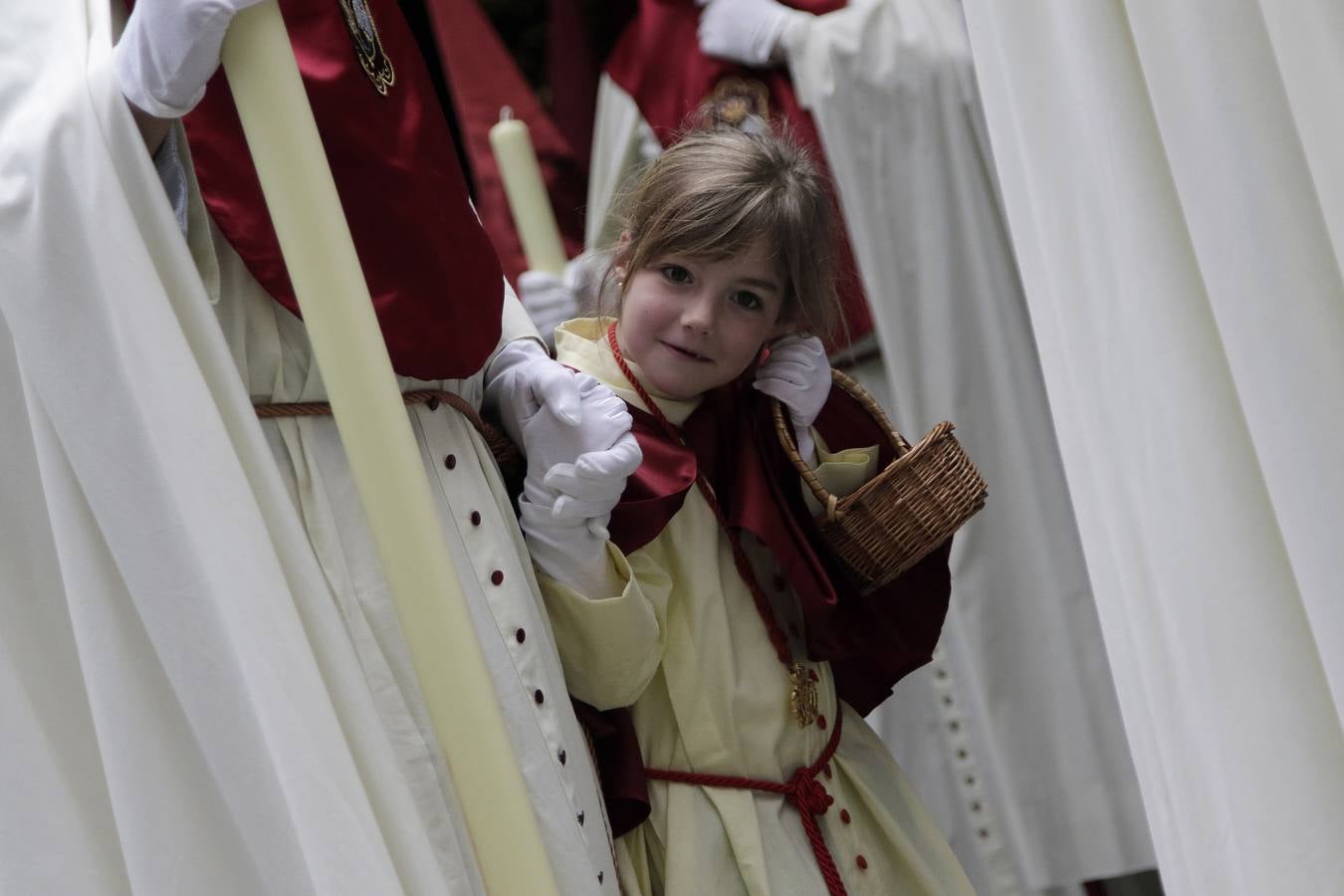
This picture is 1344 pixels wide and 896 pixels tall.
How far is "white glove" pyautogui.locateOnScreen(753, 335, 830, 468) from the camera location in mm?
1573

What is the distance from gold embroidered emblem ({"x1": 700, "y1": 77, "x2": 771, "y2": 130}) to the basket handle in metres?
0.70

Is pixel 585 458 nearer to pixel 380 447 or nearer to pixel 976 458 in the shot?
pixel 380 447

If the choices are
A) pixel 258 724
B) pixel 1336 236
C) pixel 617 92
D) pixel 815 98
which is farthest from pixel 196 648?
pixel 617 92

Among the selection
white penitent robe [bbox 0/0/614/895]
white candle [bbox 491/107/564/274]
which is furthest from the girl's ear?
white candle [bbox 491/107/564/274]

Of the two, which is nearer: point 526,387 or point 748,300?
point 526,387

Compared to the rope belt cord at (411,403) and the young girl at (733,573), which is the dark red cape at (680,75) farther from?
the rope belt cord at (411,403)

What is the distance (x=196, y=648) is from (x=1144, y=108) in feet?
2.45

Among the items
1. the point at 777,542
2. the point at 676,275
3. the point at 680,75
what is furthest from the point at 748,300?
the point at 680,75

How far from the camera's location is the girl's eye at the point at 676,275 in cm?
154

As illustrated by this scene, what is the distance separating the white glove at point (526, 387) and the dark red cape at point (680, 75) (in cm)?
92

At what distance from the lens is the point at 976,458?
2287mm

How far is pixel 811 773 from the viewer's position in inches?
59.6

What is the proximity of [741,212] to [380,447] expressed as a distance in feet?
1.92

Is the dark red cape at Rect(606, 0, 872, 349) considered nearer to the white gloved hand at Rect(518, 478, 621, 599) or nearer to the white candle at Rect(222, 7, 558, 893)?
the white gloved hand at Rect(518, 478, 621, 599)
